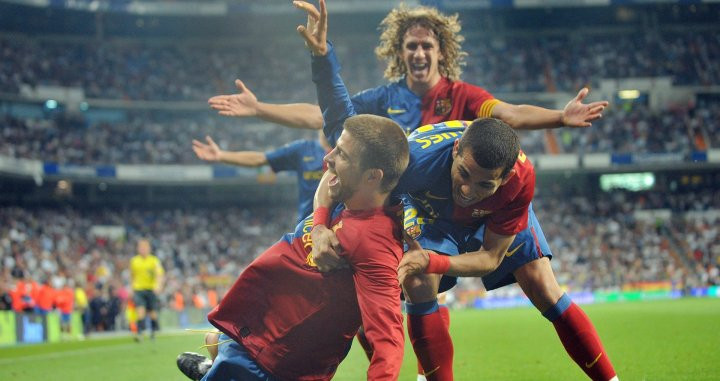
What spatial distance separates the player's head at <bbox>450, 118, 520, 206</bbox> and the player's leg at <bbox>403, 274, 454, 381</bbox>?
0.97 m

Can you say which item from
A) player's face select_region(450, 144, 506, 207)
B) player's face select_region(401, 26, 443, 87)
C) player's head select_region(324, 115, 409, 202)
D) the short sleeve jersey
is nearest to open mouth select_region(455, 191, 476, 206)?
player's face select_region(450, 144, 506, 207)

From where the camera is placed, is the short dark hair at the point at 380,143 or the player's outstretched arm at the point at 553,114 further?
the player's outstretched arm at the point at 553,114

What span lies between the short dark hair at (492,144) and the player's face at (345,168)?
0.80 meters

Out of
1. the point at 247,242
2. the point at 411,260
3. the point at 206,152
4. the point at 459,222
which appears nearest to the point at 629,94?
the point at 247,242

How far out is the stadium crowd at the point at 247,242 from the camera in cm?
3081

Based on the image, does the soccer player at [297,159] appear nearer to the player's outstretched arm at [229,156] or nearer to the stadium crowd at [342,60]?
the player's outstretched arm at [229,156]

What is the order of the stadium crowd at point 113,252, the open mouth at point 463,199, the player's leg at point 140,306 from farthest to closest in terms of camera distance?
the stadium crowd at point 113,252
the player's leg at point 140,306
the open mouth at point 463,199

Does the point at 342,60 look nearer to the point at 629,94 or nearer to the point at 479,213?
the point at 629,94

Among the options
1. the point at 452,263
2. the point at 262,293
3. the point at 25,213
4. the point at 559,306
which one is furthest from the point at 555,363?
the point at 25,213

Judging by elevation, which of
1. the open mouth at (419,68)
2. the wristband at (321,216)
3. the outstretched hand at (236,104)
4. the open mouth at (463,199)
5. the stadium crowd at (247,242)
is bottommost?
the stadium crowd at (247,242)

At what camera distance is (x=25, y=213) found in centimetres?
3566

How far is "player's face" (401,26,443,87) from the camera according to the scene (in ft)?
21.5

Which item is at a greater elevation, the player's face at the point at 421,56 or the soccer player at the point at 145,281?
the player's face at the point at 421,56

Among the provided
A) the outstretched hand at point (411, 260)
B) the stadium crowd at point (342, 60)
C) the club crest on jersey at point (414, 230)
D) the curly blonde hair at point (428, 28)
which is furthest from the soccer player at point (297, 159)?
the stadium crowd at point (342, 60)
